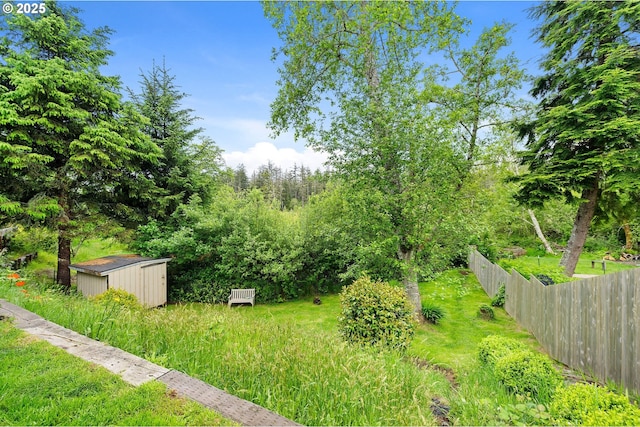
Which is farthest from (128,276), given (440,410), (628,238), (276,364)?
(628,238)

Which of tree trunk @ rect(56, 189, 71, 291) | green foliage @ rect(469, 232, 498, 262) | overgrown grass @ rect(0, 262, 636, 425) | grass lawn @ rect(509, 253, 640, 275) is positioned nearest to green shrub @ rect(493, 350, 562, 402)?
overgrown grass @ rect(0, 262, 636, 425)

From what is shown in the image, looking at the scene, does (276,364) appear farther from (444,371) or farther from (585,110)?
(585,110)

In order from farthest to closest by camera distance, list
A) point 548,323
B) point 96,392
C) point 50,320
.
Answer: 1. point 548,323
2. point 50,320
3. point 96,392

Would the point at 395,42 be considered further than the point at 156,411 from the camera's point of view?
Yes

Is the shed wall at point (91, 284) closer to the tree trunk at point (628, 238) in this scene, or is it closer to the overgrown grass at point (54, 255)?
the overgrown grass at point (54, 255)

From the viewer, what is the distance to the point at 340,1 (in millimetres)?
7504

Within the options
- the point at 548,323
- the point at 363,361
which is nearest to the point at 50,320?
the point at 363,361

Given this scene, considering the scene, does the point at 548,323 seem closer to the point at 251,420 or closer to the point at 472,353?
the point at 472,353

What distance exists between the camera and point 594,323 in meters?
4.13

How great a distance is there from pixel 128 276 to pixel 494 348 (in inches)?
383

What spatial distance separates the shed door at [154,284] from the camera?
942cm

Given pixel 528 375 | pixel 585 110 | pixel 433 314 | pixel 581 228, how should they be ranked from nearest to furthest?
pixel 528 375
pixel 585 110
pixel 433 314
pixel 581 228

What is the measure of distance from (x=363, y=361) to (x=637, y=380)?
10.9ft

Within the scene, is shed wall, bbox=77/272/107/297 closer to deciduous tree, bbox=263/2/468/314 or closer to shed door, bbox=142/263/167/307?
shed door, bbox=142/263/167/307
